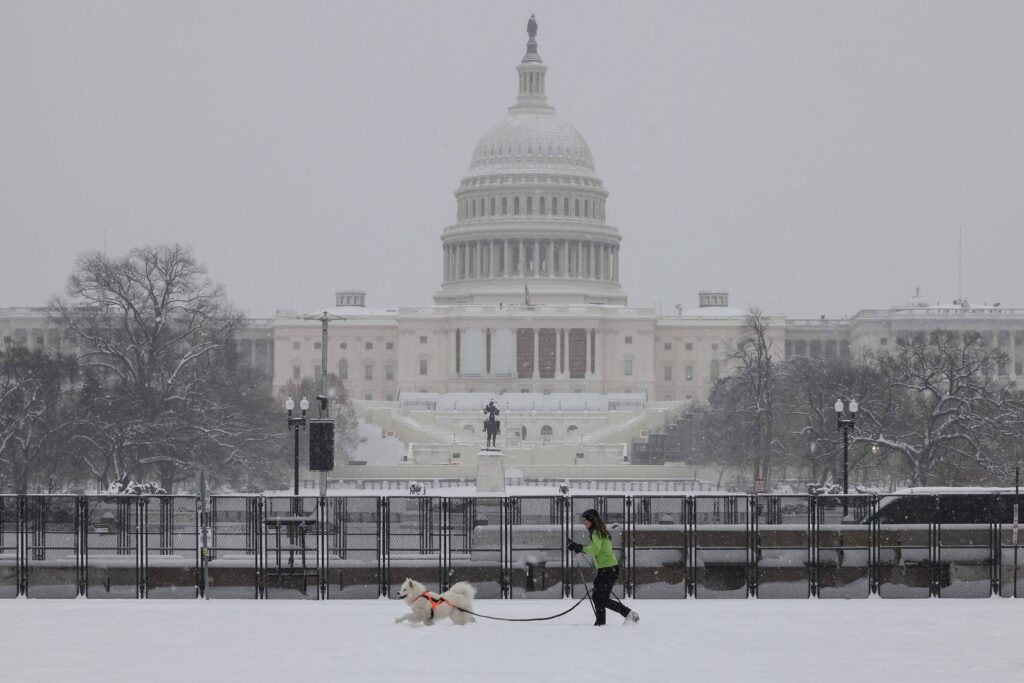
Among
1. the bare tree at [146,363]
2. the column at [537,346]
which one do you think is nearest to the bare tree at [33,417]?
the bare tree at [146,363]

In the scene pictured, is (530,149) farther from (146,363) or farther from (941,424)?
(941,424)

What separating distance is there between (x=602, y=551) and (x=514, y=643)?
87.2 inches

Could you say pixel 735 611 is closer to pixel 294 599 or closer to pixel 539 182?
pixel 294 599

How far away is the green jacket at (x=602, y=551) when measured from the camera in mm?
28000

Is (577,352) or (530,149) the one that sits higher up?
(530,149)

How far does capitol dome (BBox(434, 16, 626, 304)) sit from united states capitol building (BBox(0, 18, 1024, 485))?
6.1 inches

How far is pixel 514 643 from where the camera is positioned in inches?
1040

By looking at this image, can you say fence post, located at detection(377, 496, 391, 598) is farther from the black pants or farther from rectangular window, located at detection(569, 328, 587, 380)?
rectangular window, located at detection(569, 328, 587, 380)

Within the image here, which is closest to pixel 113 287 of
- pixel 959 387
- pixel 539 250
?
pixel 959 387

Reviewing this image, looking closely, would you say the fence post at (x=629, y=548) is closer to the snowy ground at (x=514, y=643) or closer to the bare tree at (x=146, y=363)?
the snowy ground at (x=514, y=643)

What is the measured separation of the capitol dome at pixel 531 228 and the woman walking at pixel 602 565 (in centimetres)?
15098

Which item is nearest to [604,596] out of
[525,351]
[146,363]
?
[146,363]

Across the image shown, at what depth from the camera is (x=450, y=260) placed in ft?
617

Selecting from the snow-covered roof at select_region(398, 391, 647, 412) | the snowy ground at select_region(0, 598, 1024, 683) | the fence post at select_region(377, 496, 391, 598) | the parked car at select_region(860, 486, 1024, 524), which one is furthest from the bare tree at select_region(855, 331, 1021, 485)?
the snow-covered roof at select_region(398, 391, 647, 412)
